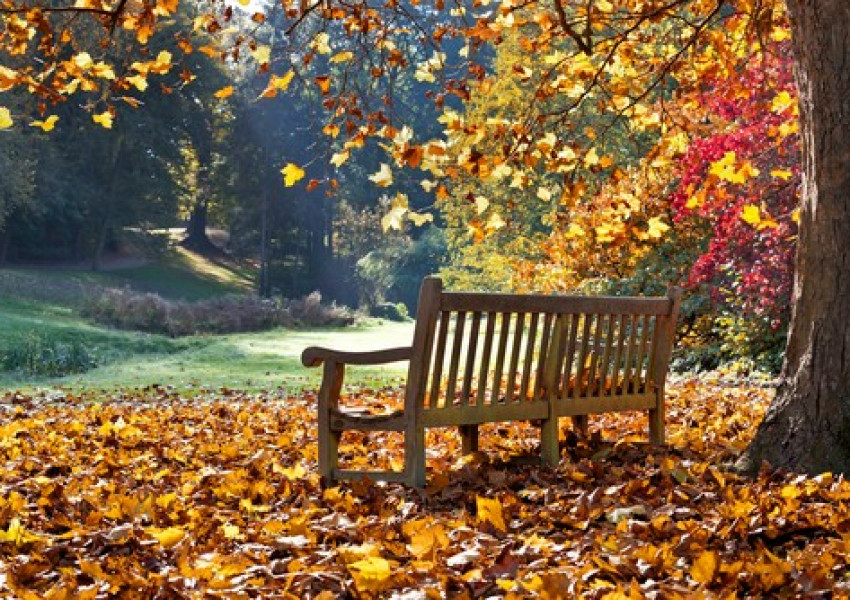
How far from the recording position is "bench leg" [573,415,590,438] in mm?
7391

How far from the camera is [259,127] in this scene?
47.6m

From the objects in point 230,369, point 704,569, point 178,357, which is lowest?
point 178,357

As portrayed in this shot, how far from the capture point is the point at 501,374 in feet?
20.5

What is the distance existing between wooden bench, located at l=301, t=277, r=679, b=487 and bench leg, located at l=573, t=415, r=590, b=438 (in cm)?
2

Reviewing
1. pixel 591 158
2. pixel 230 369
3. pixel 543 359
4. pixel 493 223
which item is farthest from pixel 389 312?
pixel 543 359

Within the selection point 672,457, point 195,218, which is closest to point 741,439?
point 672,457

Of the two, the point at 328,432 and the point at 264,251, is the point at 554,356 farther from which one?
the point at 264,251

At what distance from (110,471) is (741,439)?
3.68 metres

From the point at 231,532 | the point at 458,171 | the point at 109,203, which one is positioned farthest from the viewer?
the point at 109,203

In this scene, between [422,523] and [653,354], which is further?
[653,354]

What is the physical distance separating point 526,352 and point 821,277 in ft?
4.91

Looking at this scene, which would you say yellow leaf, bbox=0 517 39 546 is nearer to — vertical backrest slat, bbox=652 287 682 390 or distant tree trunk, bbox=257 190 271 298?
vertical backrest slat, bbox=652 287 682 390

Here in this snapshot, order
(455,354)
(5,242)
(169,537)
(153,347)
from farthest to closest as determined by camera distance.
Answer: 1. (5,242)
2. (153,347)
3. (455,354)
4. (169,537)

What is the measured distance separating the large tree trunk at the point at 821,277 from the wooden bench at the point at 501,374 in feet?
3.72
